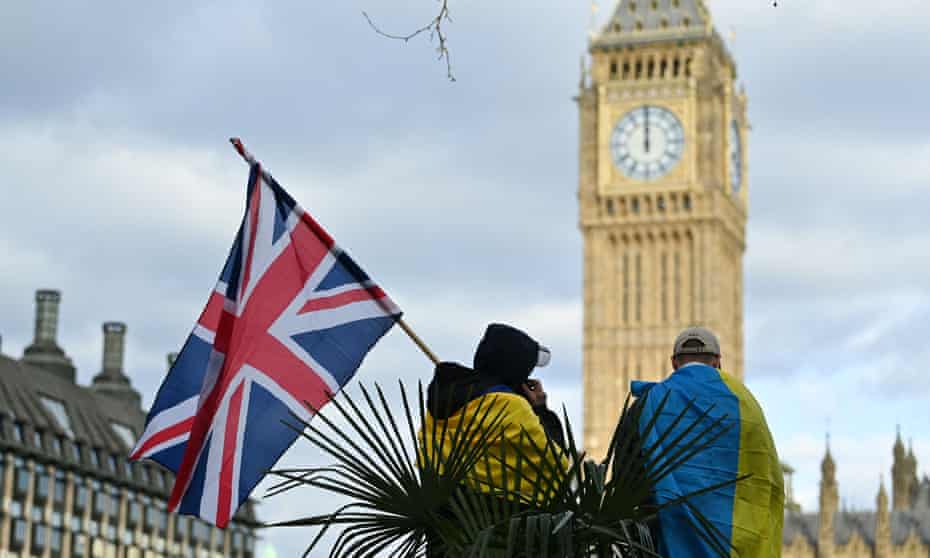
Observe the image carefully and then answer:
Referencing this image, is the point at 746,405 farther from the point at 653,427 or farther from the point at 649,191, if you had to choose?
the point at 649,191

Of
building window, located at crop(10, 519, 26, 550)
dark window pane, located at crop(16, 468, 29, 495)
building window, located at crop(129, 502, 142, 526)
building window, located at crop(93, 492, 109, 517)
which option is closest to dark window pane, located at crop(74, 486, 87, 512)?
building window, located at crop(93, 492, 109, 517)

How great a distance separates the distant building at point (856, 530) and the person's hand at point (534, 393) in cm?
8791

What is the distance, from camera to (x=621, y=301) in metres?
93.7

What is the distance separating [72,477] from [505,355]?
6987 cm

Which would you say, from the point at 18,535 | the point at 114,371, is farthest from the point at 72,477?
the point at 114,371

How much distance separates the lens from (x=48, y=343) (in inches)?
3425

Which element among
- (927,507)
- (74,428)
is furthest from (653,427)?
(927,507)

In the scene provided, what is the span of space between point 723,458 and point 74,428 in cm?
7309

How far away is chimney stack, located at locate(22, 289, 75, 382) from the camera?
8569 cm

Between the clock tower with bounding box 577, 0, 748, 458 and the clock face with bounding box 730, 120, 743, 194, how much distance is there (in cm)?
136

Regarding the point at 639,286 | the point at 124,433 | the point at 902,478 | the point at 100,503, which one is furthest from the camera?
the point at 902,478

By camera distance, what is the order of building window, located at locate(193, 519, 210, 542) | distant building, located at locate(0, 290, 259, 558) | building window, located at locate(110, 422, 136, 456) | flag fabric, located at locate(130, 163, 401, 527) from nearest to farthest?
flag fabric, located at locate(130, 163, 401, 527) < distant building, located at locate(0, 290, 259, 558) < building window, located at locate(110, 422, 136, 456) < building window, located at locate(193, 519, 210, 542)

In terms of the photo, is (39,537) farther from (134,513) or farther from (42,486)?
(134,513)

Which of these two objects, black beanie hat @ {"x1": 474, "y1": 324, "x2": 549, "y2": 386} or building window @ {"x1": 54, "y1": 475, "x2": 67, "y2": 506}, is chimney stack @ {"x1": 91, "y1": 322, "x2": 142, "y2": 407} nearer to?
building window @ {"x1": 54, "y1": 475, "x2": 67, "y2": 506}
